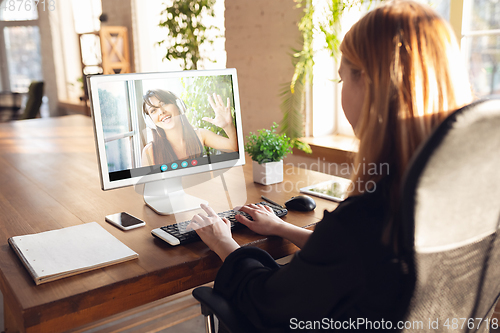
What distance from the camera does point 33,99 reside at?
6.50 metres

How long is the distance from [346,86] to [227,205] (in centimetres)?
68

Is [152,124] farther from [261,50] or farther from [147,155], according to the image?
[261,50]

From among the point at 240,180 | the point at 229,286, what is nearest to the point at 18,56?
the point at 240,180

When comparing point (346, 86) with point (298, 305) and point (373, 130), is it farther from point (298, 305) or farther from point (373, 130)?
point (298, 305)

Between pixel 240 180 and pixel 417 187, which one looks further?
pixel 240 180

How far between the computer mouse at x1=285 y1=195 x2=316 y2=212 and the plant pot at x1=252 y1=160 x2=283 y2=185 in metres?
0.29

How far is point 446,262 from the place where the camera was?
72 cm

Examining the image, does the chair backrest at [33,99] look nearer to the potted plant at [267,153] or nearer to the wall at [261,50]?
the wall at [261,50]

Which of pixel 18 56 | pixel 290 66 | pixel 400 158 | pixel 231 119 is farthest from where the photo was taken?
pixel 18 56

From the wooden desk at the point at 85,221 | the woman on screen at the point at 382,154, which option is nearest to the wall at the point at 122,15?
the wooden desk at the point at 85,221

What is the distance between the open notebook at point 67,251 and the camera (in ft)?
3.21

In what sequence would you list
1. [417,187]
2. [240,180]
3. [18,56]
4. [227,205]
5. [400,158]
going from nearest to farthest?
[417,187] → [400,158] → [227,205] → [240,180] → [18,56]

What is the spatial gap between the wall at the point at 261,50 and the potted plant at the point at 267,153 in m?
1.53

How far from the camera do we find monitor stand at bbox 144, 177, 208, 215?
56.7 inches
